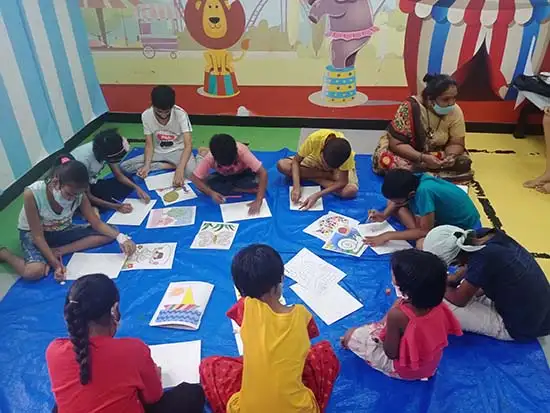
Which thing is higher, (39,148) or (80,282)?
(80,282)

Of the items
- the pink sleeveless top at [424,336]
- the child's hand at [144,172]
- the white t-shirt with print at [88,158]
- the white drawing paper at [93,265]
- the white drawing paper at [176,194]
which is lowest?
the white drawing paper at [93,265]

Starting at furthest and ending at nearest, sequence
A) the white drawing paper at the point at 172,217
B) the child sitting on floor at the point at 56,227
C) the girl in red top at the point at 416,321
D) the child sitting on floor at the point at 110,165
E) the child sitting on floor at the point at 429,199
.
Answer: the white drawing paper at the point at 172,217
the child sitting on floor at the point at 110,165
the child sitting on floor at the point at 429,199
the child sitting on floor at the point at 56,227
the girl in red top at the point at 416,321

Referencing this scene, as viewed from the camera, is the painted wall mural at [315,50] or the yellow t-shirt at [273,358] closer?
the yellow t-shirt at [273,358]

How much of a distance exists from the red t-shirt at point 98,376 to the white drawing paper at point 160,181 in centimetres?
203

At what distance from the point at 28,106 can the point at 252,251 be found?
9.07 ft

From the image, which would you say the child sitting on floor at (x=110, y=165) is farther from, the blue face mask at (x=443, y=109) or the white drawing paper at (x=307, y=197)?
the blue face mask at (x=443, y=109)

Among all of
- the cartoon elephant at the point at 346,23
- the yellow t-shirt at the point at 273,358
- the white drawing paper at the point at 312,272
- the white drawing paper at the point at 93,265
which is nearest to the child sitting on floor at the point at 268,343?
the yellow t-shirt at the point at 273,358

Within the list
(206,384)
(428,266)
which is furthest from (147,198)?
(428,266)

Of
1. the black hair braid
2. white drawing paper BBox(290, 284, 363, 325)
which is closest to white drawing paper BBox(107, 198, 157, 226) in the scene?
white drawing paper BBox(290, 284, 363, 325)

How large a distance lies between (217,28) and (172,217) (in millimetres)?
1874

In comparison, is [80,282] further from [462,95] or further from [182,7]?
[462,95]

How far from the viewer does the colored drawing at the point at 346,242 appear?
2809mm

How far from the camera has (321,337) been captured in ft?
7.47

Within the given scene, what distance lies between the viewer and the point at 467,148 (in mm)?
4059
